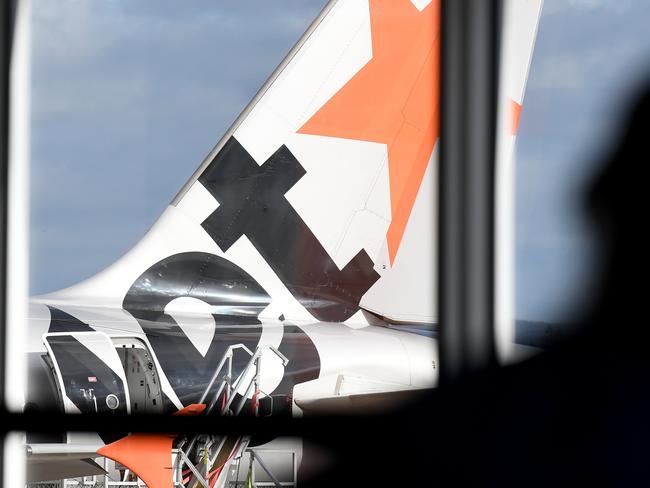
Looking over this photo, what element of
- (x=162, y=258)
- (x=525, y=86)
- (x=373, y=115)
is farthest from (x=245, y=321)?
(x=525, y=86)

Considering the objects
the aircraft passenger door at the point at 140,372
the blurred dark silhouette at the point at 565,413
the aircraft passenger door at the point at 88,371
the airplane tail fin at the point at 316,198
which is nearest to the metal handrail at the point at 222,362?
the aircraft passenger door at the point at 140,372

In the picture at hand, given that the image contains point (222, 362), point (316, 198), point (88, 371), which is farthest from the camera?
point (316, 198)

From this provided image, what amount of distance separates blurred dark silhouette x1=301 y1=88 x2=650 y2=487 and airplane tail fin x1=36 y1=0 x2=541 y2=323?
125 inches

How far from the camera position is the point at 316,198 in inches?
171

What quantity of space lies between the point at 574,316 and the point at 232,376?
2755mm

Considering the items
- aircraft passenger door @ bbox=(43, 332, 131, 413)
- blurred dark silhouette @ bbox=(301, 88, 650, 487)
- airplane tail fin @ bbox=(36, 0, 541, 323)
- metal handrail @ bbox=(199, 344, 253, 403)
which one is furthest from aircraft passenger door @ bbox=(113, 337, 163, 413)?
blurred dark silhouette @ bbox=(301, 88, 650, 487)

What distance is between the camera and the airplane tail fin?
4105 millimetres

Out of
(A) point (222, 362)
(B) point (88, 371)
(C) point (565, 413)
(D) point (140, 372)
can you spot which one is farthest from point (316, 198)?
(C) point (565, 413)

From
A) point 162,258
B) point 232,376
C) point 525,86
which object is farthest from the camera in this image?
point 162,258

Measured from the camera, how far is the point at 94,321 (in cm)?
360

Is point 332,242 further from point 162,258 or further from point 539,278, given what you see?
point 539,278

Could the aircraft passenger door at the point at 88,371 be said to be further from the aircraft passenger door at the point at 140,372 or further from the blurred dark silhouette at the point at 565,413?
the blurred dark silhouette at the point at 565,413

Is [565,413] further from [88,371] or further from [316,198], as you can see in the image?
[316,198]

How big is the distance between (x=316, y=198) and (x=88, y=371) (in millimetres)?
1440
